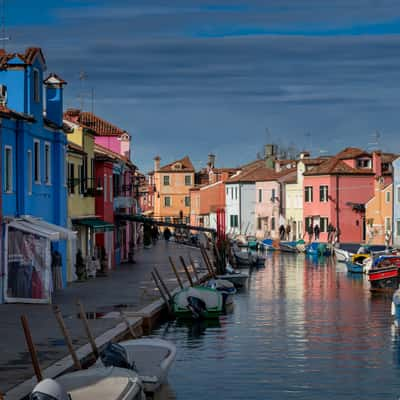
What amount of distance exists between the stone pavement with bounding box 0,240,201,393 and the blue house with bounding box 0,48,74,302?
1006mm

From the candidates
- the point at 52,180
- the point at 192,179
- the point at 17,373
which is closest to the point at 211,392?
the point at 17,373

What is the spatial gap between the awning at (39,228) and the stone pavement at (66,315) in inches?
80.8

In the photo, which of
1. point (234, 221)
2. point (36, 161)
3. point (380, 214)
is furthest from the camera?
point (234, 221)

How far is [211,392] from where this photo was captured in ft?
71.8

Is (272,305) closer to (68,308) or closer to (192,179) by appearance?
(68,308)

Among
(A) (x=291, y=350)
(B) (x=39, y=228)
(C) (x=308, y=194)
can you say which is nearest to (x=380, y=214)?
(C) (x=308, y=194)

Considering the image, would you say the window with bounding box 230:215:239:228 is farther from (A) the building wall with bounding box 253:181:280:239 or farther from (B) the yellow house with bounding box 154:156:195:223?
(B) the yellow house with bounding box 154:156:195:223

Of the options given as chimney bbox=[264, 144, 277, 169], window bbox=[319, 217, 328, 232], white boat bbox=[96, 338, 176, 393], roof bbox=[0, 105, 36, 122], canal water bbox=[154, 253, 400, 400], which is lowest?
canal water bbox=[154, 253, 400, 400]

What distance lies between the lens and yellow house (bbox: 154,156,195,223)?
132375mm

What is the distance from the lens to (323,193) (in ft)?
301

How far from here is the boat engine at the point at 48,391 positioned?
52.2 ft

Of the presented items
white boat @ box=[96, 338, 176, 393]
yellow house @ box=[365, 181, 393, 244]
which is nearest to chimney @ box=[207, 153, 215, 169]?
yellow house @ box=[365, 181, 393, 244]

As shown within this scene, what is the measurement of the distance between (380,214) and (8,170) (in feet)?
171

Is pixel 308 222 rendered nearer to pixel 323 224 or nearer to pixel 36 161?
pixel 323 224
